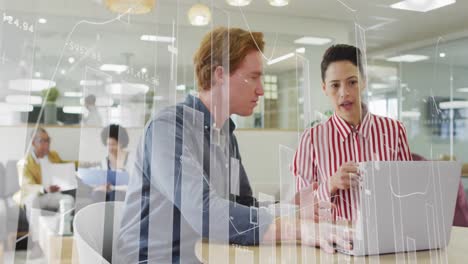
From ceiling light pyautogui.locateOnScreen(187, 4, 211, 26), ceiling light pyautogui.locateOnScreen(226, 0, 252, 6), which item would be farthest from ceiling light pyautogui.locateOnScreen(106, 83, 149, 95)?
ceiling light pyautogui.locateOnScreen(226, 0, 252, 6)

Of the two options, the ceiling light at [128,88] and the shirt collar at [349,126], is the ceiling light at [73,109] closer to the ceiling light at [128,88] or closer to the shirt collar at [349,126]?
the ceiling light at [128,88]

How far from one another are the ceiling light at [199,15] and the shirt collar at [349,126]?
49 cm

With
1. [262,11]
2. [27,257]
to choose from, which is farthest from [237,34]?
[27,257]

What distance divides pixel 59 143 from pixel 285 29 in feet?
2.47

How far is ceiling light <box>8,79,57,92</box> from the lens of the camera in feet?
4.48

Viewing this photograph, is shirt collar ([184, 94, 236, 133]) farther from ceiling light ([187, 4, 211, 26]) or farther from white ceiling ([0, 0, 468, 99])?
ceiling light ([187, 4, 211, 26])

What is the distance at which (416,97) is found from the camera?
1.63m

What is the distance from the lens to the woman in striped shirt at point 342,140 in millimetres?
1453

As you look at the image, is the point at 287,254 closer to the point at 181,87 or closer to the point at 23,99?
the point at 181,87

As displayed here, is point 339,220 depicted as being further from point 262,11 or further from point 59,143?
point 59,143

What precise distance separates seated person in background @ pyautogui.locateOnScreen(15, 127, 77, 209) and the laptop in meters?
0.83

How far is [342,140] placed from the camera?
1499 millimetres

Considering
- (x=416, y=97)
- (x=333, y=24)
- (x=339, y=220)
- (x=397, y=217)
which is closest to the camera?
(x=397, y=217)

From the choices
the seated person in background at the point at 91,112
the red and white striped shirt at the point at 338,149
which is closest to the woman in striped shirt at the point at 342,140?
the red and white striped shirt at the point at 338,149
